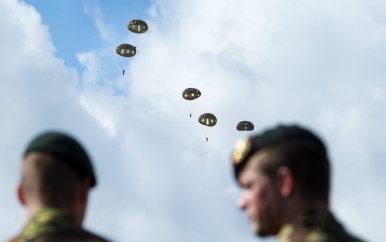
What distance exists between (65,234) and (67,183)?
0.43m

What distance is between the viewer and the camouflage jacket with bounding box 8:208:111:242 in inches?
242

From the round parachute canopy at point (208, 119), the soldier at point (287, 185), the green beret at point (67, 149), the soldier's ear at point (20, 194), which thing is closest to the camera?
the soldier at point (287, 185)

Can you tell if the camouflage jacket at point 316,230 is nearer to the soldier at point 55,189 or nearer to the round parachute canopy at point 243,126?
the soldier at point 55,189

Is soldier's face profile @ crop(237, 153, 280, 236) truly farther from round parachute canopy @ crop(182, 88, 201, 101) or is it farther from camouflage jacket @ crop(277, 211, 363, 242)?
round parachute canopy @ crop(182, 88, 201, 101)

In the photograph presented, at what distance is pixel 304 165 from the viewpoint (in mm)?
5762

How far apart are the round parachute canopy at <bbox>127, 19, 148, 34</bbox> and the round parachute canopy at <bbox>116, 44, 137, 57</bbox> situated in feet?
6.48

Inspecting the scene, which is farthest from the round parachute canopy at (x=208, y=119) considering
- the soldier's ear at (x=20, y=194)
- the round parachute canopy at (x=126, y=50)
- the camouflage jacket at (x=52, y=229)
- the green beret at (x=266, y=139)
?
the green beret at (x=266, y=139)

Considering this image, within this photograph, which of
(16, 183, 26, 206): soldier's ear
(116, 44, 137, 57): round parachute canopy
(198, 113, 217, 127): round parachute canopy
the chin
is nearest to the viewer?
the chin

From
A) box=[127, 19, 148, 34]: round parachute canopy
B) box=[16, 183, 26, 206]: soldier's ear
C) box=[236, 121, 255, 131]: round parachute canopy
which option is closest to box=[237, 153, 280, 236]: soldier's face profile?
box=[16, 183, 26, 206]: soldier's ear

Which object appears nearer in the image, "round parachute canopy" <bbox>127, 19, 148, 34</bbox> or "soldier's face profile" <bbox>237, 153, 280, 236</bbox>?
"soldier's face profile" <bbox>237, 153, 280, 236</bbox>

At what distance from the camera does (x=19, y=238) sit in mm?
6301

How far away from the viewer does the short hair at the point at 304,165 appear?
5734 mm

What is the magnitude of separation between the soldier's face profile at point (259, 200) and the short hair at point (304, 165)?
8 cm

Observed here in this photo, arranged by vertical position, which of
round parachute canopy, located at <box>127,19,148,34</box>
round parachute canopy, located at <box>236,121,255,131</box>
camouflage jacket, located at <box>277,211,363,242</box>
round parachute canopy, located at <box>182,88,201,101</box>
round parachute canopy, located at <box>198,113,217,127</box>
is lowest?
camouflage jacket, located at <box>277,211,363,242</box>
